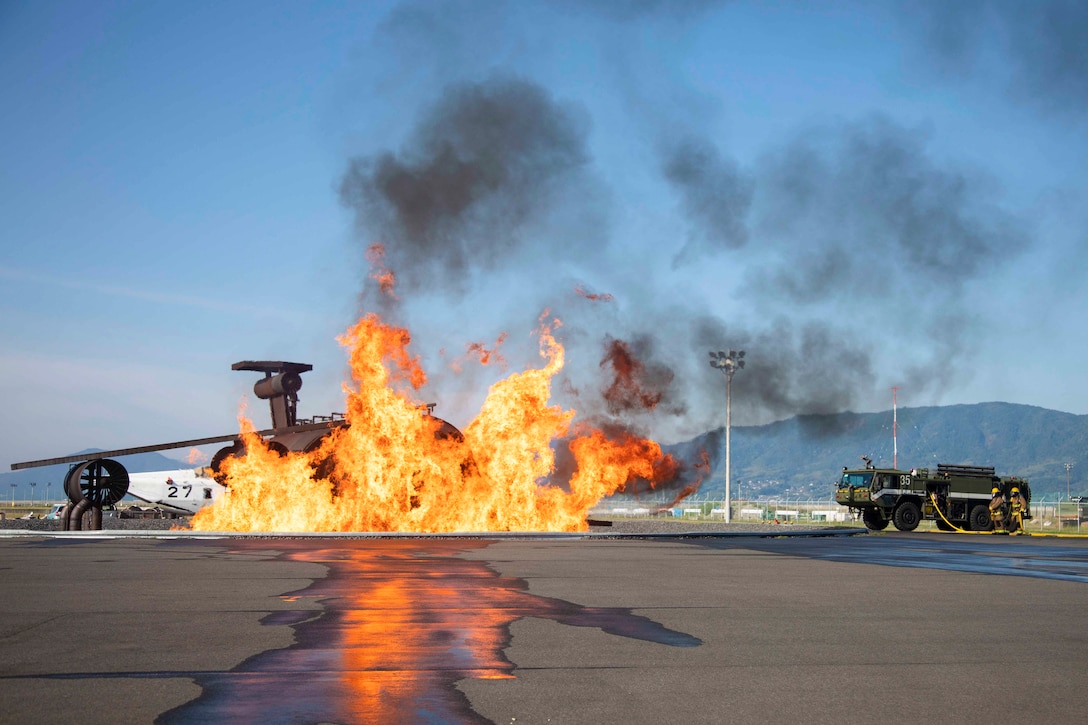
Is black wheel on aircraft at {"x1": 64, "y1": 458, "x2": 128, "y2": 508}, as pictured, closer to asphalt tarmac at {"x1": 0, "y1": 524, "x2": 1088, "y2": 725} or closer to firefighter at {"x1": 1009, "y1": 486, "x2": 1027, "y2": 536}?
asphalt tarmac at {"x1": 0, "y1": 524, "x2": 1088, "y2": 725}

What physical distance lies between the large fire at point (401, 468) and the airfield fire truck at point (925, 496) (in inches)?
529

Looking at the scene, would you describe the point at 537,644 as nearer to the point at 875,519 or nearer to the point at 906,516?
the point at 906,516

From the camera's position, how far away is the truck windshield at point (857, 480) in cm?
4100

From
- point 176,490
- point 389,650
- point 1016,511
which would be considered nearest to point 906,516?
point 1016,511

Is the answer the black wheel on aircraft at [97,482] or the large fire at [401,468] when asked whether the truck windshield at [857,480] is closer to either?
the large fire at [401,468]

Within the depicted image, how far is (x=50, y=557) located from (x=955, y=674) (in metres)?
19.3

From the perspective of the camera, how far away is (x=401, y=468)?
33469mm

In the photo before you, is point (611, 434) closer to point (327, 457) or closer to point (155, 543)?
point (327, 457)

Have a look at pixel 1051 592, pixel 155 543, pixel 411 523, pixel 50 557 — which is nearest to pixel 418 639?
pixel 1051 592

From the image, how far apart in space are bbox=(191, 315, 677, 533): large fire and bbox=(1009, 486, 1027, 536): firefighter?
778 inches

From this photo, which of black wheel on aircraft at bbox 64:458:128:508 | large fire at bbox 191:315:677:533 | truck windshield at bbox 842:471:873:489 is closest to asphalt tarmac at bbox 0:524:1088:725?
large fire at bbox 191:315:677:533

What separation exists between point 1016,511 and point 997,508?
1.78 meters

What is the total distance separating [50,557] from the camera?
2089 cm

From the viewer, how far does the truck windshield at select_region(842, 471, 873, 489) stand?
41.0 m
